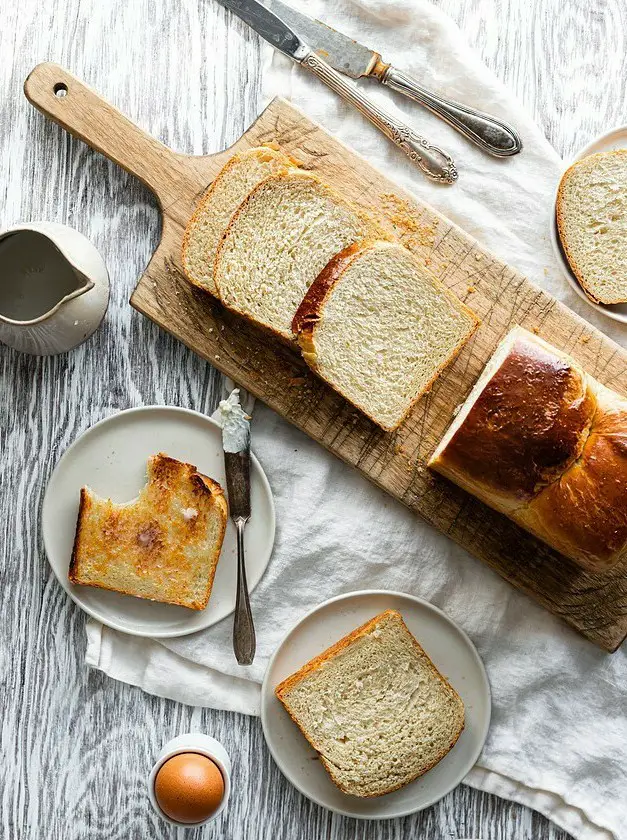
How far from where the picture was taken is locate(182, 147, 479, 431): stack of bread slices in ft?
9.12

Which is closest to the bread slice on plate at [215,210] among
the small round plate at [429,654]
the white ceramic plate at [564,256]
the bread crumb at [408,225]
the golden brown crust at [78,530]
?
the bread crumb at [408,225]

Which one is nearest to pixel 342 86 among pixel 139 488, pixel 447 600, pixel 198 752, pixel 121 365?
pixel 121 365

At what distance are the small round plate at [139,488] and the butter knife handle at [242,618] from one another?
8cm

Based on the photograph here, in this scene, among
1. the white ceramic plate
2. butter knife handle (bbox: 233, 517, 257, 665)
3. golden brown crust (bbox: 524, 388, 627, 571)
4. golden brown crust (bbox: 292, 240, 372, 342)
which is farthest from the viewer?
the white ceramic plate

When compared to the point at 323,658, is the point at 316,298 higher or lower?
higher

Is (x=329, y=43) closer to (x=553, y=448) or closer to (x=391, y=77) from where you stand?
(x=391, y=77)

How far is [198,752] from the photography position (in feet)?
9.30

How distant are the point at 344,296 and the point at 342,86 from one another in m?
0.89

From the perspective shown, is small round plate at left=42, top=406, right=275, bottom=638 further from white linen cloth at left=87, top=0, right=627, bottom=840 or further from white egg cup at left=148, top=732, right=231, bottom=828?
white egg cup at left=148, top=732, right=231, bottom=828

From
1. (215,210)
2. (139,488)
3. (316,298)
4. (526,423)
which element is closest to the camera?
(526,423)

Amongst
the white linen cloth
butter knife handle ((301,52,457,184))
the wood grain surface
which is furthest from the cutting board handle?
butter knife handle ((301,52,457,184))

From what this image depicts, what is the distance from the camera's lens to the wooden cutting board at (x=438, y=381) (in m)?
2.91

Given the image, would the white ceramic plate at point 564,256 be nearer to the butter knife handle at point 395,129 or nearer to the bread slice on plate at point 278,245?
the butter knife handle at point 395,129

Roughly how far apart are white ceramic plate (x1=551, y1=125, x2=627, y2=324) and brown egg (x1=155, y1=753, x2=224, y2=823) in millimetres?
2225
